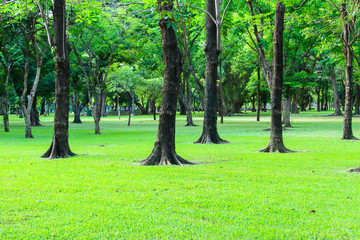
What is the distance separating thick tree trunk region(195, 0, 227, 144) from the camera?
17469 mm

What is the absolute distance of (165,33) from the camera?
34.6 ft

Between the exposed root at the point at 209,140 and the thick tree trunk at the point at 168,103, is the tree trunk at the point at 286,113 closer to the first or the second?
the exposed root at the point at 209,140

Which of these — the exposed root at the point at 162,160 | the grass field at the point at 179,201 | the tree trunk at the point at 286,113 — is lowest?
the grass field at the point at 179,201

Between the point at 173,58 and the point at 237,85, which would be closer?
the point at 173,58

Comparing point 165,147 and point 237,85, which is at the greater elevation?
point 237,85

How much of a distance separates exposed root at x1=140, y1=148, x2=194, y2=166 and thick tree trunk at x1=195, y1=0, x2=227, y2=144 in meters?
6.85

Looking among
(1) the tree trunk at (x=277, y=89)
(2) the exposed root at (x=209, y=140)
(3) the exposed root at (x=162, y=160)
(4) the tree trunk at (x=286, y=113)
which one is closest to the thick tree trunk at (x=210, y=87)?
(2) the exposed root at (x=209, y=140)

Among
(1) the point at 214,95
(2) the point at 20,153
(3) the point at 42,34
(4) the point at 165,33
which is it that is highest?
(3) the point at 42,34

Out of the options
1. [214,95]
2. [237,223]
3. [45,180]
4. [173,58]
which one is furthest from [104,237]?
[214,95]

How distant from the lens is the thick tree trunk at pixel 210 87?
17469 mm

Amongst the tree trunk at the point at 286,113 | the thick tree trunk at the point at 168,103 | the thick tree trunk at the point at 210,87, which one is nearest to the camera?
the thick tree trunk at the point at 168,103

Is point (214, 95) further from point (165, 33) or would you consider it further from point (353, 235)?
point (353, 235)

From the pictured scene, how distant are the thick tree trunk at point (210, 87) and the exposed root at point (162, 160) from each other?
685 cm

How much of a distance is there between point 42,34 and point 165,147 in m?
19.7
